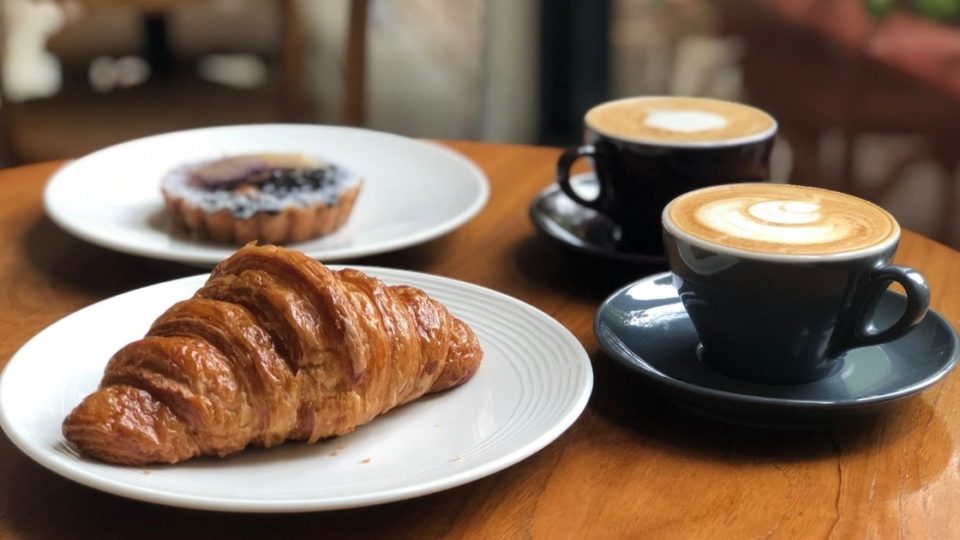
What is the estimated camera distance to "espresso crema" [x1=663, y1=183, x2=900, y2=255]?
0.77 metres

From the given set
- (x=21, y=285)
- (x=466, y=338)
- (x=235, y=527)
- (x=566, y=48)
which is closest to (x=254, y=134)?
(x=21, y=285)

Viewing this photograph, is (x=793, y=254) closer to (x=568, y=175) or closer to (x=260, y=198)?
(x=568, y=175)

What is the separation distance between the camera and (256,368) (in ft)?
2.29

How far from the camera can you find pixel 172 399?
0.68 m

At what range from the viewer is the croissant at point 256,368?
670 mm

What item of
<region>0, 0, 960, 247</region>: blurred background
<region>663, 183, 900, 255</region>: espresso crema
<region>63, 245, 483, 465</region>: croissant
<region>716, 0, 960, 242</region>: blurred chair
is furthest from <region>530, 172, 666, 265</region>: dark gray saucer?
<region>716, 0, 960, 242</region>: blurred chair

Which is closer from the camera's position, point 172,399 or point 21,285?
point 172,399

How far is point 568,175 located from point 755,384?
14.1 inches

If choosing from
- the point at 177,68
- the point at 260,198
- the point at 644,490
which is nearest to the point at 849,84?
the point at 177,68

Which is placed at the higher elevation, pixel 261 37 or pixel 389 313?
pixel 389 313

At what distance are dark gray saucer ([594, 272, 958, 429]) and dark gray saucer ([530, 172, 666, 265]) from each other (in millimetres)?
118

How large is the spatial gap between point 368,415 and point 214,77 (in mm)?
1797

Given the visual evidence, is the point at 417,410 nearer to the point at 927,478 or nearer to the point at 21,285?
the point at 927,478

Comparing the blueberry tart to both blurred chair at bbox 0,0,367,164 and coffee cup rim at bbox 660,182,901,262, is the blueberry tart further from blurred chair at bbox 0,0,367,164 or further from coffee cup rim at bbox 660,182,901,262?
blurred chair at bbox 0,0,367,164
